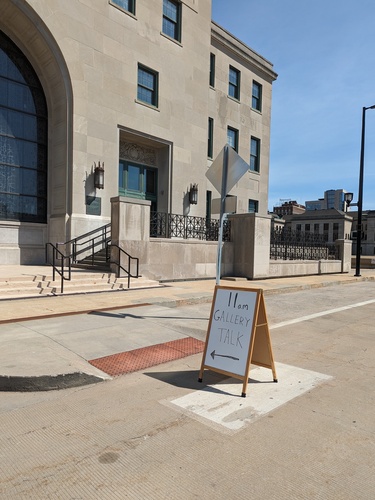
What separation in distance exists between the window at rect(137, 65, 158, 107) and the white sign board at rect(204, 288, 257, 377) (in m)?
15.7

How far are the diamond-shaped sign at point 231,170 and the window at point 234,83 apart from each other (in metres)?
18.8

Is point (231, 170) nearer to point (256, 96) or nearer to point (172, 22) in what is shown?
point (172, 22)

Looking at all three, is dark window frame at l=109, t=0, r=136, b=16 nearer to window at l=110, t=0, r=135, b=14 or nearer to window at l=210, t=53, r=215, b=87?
window at l=110, t=0, r=135, b=14

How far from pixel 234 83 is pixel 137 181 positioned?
11.2m

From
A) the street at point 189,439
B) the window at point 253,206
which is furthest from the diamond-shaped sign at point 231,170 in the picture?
the window at point 253,206

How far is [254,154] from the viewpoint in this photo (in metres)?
27.1

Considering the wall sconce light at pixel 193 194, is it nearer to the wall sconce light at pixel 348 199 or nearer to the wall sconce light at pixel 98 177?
the wall sconce light at pixel 98 177

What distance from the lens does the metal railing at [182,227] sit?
16.0 meters

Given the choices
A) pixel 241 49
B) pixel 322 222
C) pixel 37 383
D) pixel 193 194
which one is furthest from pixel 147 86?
pixel 322 222

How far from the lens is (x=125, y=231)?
43.7 ft

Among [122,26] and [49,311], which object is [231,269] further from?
[122,26]

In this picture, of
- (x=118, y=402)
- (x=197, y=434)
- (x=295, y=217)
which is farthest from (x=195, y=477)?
(x=295, y=217)

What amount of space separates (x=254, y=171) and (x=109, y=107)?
13258 mm

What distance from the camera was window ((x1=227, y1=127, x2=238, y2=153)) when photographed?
24.8 m
